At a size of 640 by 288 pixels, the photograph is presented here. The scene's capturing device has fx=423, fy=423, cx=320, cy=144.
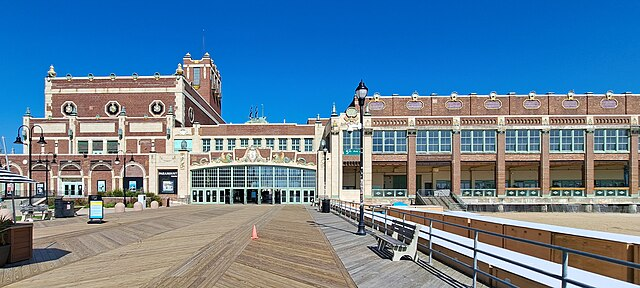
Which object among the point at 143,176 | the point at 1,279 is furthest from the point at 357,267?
the point at 143,176

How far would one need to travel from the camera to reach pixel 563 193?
46.4 meters

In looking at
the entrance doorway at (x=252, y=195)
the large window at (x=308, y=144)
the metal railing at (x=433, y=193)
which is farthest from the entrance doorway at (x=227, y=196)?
the metal railing at (x=433, y=193)

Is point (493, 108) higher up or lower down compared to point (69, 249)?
higher up

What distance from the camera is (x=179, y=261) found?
1112cm

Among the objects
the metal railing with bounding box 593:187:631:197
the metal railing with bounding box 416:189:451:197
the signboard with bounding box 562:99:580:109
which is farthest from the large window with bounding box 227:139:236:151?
the metal railing with bounding box 593:187:631:197

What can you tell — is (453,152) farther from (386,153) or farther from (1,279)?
(1,279)

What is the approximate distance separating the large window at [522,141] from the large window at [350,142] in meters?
16.7

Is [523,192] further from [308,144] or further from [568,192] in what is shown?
[308,144]

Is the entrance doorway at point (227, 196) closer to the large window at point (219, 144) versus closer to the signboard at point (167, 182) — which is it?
the signboard at point (167, 182)

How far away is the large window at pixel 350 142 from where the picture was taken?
47969 mm

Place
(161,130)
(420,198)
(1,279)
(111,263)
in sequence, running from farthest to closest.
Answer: (161,130), (420,198), (111,263), (1,279)

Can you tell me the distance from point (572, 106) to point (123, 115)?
5472cm

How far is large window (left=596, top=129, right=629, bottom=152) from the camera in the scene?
153 ft

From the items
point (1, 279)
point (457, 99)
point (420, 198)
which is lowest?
point (420, 198)
